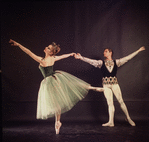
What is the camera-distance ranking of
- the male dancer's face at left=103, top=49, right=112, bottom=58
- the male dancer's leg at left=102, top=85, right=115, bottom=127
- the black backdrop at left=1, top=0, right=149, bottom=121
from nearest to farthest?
the male dancer's leg at left=102, top=85, right=115, bottom=127 < the male dancer's face at left=103, top=49, right=112, bottom=58 < the black backdrop at left=1, top=0, right=149, bottom=121

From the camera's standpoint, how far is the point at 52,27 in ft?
9.87

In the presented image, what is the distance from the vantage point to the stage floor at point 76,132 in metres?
2.07

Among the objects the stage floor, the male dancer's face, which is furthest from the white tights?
the male dancer's face

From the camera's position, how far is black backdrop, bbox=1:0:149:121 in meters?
2.95

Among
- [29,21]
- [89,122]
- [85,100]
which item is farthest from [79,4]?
[89,122]

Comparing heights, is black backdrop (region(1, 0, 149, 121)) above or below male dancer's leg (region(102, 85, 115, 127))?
above

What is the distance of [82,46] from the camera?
2961mm

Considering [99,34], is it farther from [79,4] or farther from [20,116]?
[20,116]

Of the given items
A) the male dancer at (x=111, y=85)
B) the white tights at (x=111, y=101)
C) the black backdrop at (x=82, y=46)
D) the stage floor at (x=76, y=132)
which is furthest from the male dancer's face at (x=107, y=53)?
the stage floor at (x=76, y=132)

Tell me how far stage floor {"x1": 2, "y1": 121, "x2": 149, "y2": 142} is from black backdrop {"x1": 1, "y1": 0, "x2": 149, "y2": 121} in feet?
0.87

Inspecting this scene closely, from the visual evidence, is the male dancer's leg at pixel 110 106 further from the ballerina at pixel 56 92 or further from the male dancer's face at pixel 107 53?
the male dancer's face at pixel 107 53

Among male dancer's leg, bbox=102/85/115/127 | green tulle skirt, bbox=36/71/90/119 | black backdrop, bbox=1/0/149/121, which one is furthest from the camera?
black backdrop, bbox=1/0/149/121

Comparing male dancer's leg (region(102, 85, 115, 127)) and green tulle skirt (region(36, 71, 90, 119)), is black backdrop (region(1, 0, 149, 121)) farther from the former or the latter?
green tulle skirt (region(36, 71, 90, 119))

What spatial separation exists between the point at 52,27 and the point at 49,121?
5.11 ft
